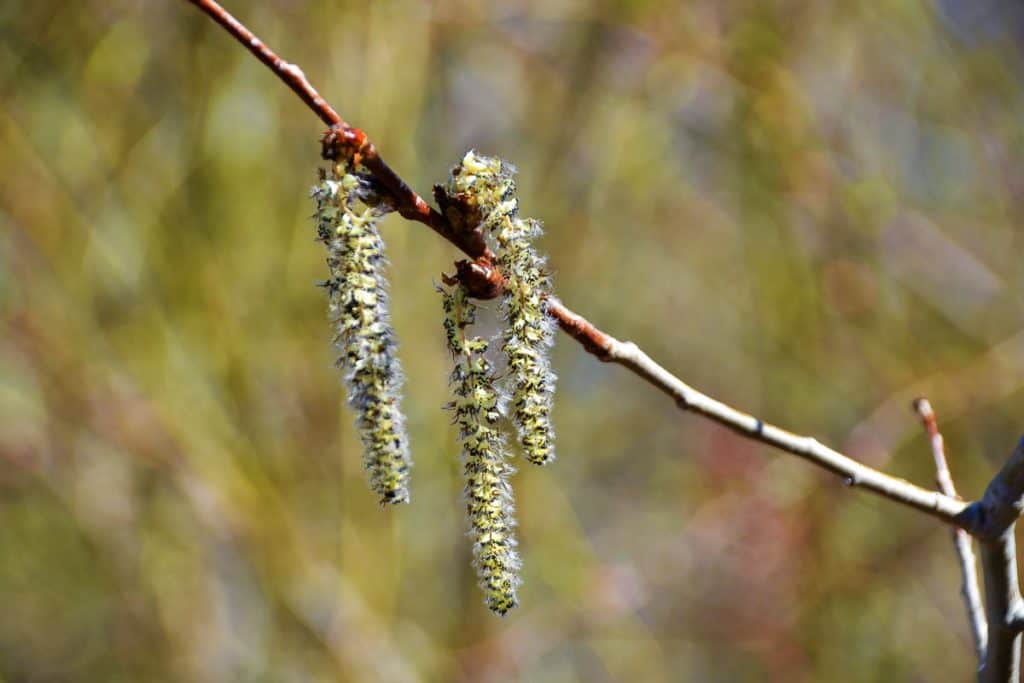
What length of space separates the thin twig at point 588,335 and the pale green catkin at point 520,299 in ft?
0.10

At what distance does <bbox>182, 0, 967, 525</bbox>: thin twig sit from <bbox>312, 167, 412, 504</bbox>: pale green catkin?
5cm

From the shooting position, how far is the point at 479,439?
1.39 meters

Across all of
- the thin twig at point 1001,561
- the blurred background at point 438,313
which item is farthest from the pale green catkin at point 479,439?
the blurred background at point 438,313

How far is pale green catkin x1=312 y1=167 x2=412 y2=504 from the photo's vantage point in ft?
4.27

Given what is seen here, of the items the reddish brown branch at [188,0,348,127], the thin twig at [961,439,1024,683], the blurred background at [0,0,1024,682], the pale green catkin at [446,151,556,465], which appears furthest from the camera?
the blurred background at [0,0,1024,682]

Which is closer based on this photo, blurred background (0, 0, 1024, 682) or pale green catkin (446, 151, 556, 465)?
pale green catkin (446, 151, 556, 465)

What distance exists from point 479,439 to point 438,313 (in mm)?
3994

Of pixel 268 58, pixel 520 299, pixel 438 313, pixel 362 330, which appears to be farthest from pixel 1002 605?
pixel 438 313

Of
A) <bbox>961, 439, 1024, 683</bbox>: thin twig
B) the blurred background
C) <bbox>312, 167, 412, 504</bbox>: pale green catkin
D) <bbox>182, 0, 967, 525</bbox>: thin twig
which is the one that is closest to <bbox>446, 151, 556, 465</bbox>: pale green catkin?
<bbox>182, 0, 967, 525</bbox>: thin twig

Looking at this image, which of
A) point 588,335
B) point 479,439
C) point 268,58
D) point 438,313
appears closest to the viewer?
point 268,58

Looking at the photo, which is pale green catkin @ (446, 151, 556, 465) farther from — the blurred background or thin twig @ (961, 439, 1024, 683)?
the blurred background

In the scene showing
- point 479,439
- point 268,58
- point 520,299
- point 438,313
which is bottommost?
point 479,439

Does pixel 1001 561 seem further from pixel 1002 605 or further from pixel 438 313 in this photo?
pixel 438 313

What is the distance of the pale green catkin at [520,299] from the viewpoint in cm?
136
